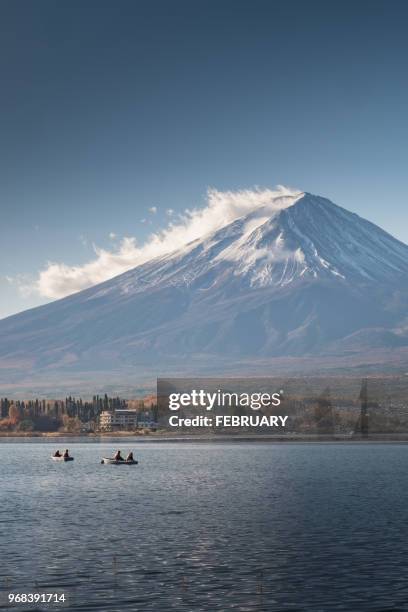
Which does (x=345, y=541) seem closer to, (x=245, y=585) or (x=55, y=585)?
(x=245, y=585)

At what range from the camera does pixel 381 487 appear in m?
112

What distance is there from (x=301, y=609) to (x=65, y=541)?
82.1 ft

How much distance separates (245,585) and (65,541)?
19.2 m

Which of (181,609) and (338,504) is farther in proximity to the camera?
(338,504)

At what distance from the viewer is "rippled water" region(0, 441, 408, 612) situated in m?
47.6

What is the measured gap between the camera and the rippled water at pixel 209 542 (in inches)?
1873

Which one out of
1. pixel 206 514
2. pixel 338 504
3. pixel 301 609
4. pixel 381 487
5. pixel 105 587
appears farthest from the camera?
pixel 381 487

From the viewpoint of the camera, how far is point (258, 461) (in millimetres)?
Answer: 175000

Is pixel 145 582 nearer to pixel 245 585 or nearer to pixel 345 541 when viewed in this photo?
pixel 245 585

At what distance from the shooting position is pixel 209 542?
64875 millimetres

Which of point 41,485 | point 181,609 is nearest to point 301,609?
point 181,609

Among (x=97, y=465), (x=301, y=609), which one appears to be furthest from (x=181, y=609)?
(x=97, y=465)

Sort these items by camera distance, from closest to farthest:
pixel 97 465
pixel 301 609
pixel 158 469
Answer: pixel 301 609 → pixel 158 469 → pixel 97 465

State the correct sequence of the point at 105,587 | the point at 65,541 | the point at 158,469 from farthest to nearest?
the point at 158,469, the point at 65,541, the point at 105,587
